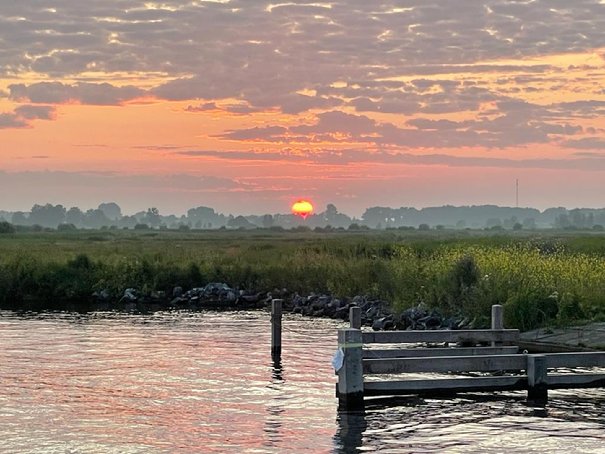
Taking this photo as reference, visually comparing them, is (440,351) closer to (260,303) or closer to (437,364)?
(437,364)

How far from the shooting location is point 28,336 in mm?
36406

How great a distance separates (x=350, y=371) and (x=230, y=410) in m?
3.06

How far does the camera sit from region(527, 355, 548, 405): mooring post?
22.5 metres

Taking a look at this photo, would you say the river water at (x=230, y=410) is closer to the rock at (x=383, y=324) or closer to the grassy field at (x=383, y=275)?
the rock at (x=383, y=324)

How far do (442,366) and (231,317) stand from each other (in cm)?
2485

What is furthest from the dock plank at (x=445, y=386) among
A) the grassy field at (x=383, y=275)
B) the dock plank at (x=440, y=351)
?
the grassy field at (x=383, y=275)

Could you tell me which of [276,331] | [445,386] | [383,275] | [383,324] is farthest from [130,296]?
[445,386]

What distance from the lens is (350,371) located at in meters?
21.0

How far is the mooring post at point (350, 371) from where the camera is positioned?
20.6 meters

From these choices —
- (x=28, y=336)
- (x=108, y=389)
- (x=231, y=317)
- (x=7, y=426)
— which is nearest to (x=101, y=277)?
(x=231, y=317)

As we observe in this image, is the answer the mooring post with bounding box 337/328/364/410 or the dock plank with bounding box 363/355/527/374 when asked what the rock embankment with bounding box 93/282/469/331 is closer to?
the dock plank with bounding box 363/355/527/374

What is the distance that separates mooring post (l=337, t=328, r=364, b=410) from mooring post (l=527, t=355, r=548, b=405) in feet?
13.8

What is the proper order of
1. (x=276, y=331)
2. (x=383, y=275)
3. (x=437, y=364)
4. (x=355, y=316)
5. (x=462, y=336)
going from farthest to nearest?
(x=383, y=275) → (x=276, y=331) → (x=355, y=316) → (x=462, y=336) → (x=437, y=364)

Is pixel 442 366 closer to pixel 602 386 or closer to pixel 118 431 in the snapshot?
pixel 602 386
